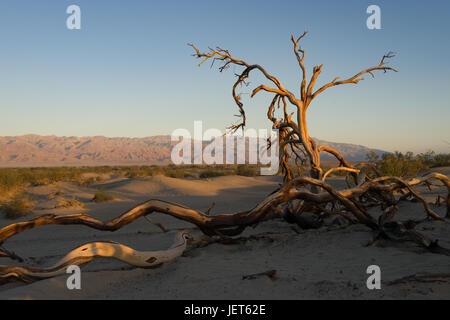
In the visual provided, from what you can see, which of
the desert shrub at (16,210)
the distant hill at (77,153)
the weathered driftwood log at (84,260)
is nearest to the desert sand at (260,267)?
the weathered driftwood log at (84,260)

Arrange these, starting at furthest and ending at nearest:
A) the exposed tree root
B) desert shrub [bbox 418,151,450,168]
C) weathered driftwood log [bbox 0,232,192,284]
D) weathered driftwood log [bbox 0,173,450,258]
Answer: desert shrub [bbox 418,151,450,168] < weathered driftwood log [bbox 0,173,450,258] < the exposed tree root < weathered driftwood log [bbox 0,232,192,284]

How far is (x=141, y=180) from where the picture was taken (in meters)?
19.2

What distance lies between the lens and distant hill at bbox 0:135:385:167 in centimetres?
8994

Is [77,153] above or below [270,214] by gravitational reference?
below

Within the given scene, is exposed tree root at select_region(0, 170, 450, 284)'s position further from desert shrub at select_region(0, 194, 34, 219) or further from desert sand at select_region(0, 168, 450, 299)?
desert shrub at select_region(0, 194, 34, 219)

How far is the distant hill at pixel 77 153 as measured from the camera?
89.9 metres

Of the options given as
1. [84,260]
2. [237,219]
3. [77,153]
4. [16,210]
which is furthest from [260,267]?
[77,153]

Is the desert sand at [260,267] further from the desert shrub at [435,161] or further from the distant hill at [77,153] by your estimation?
the distant hill at [77,153]

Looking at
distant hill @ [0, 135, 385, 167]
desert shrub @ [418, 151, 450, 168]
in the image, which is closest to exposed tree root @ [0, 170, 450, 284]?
desert shrub @ [418, 151, 450, 168]

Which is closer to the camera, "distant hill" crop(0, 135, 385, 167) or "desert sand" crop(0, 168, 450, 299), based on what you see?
"desert sand" crop(0, 168, 450, 299)

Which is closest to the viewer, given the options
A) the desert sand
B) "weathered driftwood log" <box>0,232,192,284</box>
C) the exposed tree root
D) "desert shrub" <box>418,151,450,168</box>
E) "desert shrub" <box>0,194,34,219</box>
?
the desert sand

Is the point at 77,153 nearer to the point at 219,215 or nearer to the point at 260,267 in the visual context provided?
the point at 219,215

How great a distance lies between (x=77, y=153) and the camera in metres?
106
